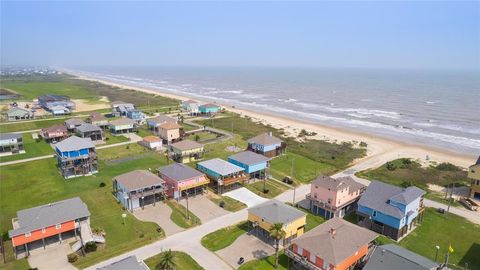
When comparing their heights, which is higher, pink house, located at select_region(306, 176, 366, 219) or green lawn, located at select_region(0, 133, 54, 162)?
pink house, located at select_region(306, 176, 366, 219)

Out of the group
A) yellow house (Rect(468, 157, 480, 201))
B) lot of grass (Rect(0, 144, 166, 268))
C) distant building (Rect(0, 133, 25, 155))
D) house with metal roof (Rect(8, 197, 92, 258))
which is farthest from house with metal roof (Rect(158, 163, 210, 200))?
yellow house (Rect(468, 157, 480, 201))

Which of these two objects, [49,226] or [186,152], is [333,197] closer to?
[186,152]

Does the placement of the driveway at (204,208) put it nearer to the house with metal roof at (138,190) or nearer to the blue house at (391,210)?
the house with metal roof at (138,190)

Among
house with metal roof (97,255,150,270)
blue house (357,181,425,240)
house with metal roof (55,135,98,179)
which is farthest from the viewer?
house with metal roof (55,135,98,179)

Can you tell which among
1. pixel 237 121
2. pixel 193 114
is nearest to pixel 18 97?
pixel 193 114

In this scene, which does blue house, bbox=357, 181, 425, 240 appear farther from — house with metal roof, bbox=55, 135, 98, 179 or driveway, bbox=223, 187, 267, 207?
house with metal roof, bbox=55, 135, 98, 179

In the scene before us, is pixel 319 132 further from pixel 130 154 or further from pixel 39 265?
pixel 39 265
